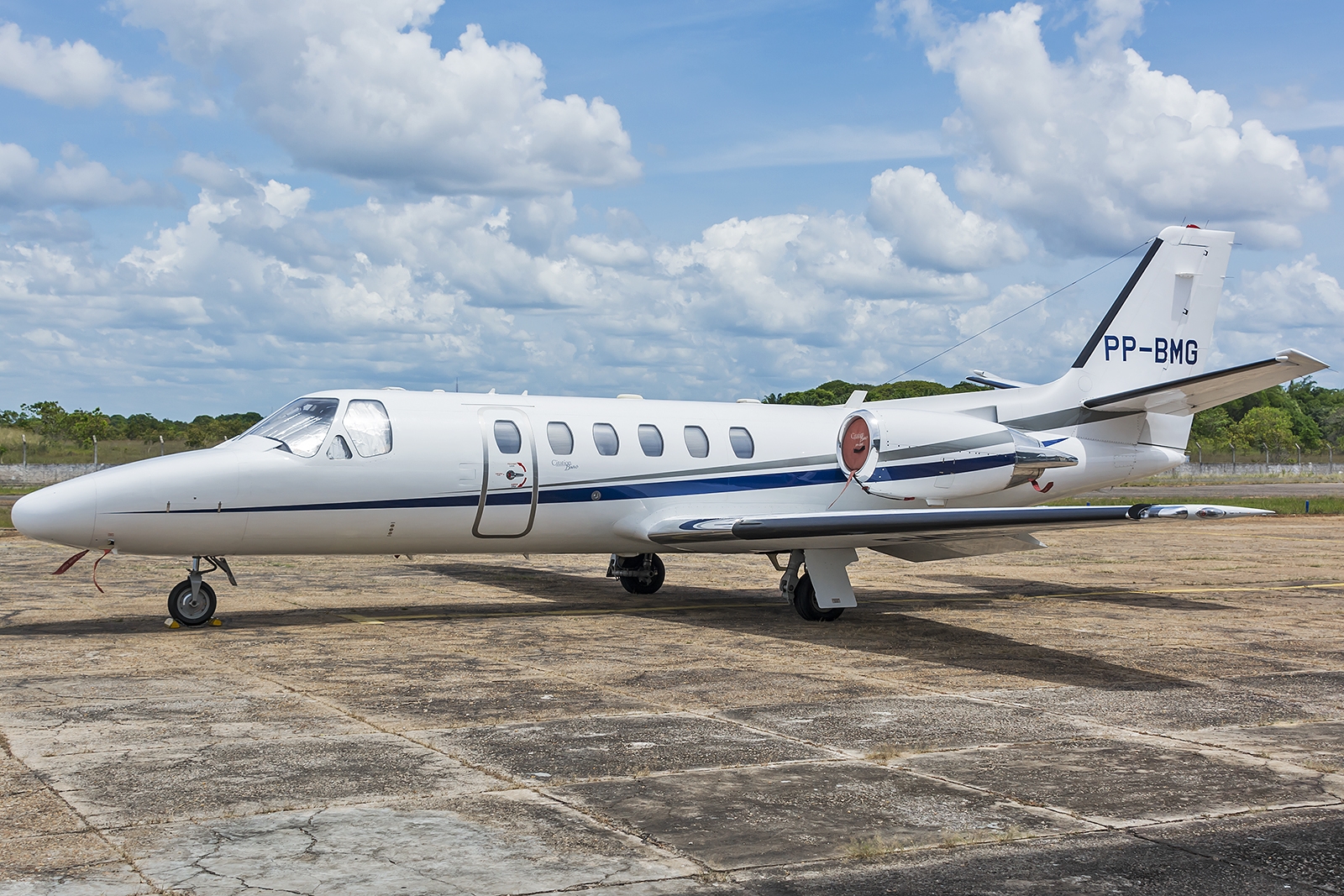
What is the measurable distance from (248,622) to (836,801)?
29.7ft

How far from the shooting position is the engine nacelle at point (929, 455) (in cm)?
A: 1587

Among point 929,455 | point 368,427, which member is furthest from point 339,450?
point 929,455

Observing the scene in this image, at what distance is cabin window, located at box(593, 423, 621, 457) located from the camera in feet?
47.8

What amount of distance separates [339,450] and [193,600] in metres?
2.23

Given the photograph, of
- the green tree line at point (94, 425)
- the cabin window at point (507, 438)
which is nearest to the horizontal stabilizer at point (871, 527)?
the cabin window at point (507, 438)

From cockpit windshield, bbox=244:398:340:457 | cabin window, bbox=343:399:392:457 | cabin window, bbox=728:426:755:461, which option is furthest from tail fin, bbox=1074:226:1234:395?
cockpit windshield, bbox=244:398:340:457

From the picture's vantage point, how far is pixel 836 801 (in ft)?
20.5

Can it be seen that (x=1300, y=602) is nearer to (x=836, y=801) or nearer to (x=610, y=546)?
(x=610, y=546)

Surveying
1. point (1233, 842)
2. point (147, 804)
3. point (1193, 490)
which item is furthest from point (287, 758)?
point (1193, 490)

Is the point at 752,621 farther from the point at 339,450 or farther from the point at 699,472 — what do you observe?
the point at 339,450

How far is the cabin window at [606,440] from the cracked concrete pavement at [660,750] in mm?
2091

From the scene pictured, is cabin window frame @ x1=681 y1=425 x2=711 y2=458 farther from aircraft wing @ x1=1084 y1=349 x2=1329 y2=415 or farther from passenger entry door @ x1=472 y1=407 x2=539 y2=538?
aircraft wing @ x1=1084 y1=349 x2=1329 y2=415

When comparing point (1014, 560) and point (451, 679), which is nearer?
point (451, 679)

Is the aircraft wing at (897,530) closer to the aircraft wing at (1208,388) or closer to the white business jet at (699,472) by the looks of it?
the white business jet at (699,472)
